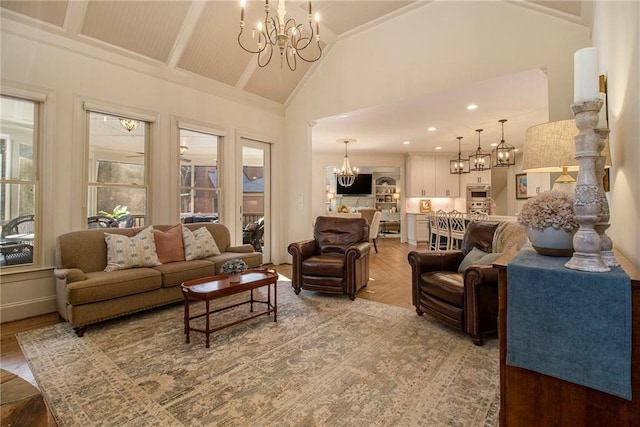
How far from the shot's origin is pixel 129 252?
3350 mm

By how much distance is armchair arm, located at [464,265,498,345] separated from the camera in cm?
246

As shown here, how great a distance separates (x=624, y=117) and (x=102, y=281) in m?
3.85

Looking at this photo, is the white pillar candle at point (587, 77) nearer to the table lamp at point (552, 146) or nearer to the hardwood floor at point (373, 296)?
the table lamp at point (552, 146)

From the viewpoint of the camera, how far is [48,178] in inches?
132

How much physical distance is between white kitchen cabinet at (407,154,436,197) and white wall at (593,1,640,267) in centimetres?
713

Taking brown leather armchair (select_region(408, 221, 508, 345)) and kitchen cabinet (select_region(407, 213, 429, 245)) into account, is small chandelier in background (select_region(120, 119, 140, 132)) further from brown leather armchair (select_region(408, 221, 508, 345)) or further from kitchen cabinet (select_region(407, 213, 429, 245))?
kitchen cabinet (select_region(407, 213, 429, 245))

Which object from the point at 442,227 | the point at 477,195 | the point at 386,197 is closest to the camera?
the point at 442,227

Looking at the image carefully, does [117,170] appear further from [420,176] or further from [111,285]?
[420,176]

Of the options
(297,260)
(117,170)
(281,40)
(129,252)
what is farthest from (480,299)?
(117,170)

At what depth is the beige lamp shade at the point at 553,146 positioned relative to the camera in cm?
191

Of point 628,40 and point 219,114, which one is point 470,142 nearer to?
point 219,114

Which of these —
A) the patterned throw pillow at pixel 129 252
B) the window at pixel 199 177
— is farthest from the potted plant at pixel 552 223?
the window at pixel 199 177

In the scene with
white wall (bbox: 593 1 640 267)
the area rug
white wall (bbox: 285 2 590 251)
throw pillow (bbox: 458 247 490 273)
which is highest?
white wall (bbox: 285 2 590 251)

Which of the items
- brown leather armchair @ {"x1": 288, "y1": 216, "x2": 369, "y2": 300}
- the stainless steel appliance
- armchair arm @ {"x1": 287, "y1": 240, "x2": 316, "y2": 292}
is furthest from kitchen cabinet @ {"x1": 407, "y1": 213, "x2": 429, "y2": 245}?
armchair arm @ {"x1": 287, "y1": 240, "x2": 316, "y2": 292}
